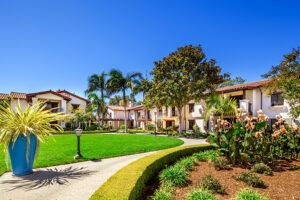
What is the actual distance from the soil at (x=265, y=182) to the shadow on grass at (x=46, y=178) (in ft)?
8.98

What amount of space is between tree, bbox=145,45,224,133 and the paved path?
1591cm

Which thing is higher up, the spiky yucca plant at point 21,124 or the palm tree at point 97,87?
the palm tree at point 97,87

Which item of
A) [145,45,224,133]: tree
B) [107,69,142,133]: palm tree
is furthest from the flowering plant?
[107,69,142,133]: palm tree

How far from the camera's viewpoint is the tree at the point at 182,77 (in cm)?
2230

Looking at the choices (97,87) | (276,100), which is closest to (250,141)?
(276,100)

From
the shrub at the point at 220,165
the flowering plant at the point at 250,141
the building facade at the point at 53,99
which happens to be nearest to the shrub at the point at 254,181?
the shrub at the point at 220,165

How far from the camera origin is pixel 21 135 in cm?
617

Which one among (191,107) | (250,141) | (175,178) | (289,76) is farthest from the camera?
(191,107)

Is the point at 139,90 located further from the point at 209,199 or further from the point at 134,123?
the point at 209,199

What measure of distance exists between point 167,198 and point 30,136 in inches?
202

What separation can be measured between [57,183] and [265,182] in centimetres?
638

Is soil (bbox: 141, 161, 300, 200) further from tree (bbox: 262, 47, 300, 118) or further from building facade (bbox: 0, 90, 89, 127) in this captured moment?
building facade (bbox: 0, 90, 89, 127)

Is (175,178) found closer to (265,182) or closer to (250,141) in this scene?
(265,182)

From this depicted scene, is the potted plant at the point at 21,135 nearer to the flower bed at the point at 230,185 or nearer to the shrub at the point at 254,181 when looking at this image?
the flower bed at the point at 230,185
